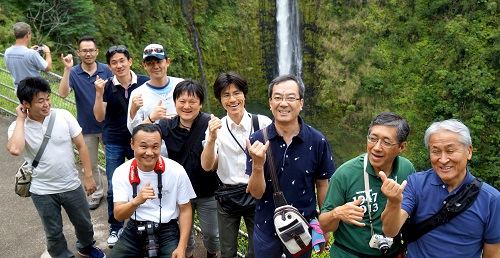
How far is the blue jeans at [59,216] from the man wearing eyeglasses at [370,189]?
2.21 metres

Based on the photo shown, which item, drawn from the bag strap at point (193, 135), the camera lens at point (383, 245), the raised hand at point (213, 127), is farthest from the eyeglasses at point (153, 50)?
the camera lens at point (383, 245)

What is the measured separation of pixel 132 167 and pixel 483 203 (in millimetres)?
2271

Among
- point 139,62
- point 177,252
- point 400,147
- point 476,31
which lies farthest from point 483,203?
point 476,31

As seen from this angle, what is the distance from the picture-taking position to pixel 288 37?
76.0ft

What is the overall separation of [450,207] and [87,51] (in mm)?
3799

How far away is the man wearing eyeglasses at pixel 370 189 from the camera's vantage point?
7.77 feet

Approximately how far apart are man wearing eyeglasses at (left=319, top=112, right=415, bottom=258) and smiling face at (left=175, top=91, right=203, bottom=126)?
1341mm

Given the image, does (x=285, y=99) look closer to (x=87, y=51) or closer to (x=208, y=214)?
(x=208, y=214)

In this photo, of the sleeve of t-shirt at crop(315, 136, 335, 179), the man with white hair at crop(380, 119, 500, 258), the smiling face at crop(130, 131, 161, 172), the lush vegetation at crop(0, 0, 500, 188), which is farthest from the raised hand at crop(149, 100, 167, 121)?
the lush vegetation at crop(0, 0, 500, 188)

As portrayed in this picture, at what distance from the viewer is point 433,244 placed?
2320 mm

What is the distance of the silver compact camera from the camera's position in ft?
7.67

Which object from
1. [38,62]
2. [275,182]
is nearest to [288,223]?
[275,182]

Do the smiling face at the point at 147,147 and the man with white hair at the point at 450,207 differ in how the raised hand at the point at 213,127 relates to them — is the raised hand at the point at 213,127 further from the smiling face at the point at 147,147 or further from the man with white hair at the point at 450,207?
the man with white hair at the point at 450,207

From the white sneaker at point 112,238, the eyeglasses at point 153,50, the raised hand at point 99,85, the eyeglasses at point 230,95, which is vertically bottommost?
the white sneaker at point 112,238
